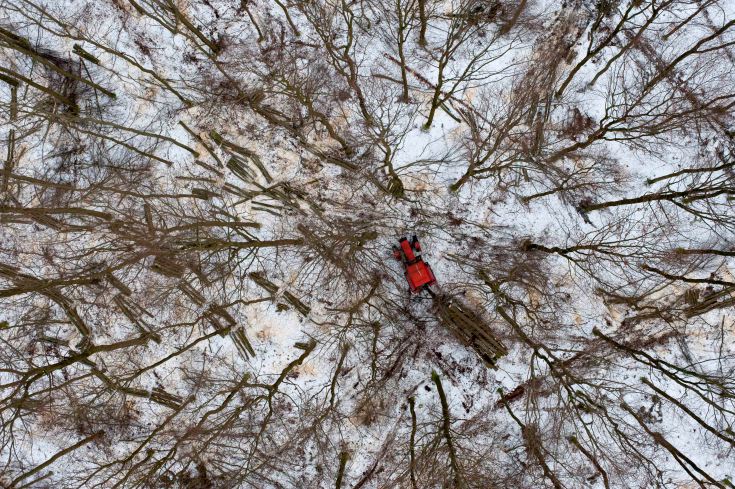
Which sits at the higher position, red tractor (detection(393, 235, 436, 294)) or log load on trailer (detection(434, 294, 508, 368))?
red tractor (detection(393, 235, 436, 294))

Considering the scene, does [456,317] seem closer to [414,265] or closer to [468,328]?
[468,328]

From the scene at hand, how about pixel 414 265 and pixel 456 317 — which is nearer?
pixel 414 265

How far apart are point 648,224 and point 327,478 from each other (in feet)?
27.9

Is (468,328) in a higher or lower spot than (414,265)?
lower

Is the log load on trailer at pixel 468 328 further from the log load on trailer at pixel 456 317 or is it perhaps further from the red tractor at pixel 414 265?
the red tractor at pixel 414 265

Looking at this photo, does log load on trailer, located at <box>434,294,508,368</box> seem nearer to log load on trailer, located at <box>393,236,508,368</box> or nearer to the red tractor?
log load on trailer, located at <box>393,236,508,368</box>

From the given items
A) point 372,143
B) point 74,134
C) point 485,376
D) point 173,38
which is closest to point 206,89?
point 173,38

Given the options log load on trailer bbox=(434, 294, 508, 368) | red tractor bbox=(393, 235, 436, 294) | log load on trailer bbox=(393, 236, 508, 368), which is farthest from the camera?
log load on trailer bbox=(434, 294, 508, 368)

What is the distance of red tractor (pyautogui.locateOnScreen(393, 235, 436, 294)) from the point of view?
9.07 metres

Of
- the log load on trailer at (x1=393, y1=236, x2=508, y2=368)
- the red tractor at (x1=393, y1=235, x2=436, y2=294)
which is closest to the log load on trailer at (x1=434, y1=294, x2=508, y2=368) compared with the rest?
the log load on trailer at (x1=393, y1=236, x2=508, y2=368)

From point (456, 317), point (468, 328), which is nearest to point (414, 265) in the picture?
point (456, 317)

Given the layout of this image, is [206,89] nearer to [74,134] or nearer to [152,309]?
[74,134]

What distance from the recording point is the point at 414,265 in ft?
30.0

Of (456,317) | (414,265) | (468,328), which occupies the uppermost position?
(414,265)
